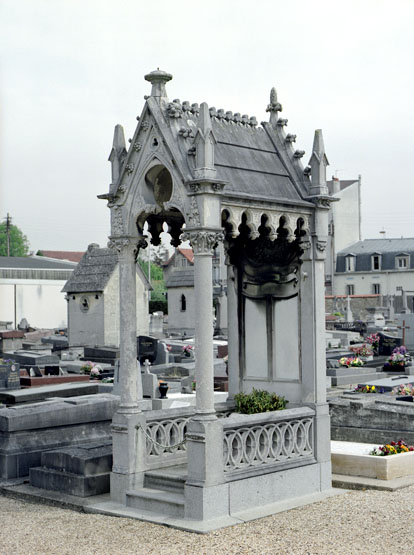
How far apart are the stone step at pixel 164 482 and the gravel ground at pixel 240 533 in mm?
685

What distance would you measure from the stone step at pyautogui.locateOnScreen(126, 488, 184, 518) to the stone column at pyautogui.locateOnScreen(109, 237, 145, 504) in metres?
Result: 0.17

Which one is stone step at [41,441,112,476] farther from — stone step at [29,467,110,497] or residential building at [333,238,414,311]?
residential building at [333,238,414,311]

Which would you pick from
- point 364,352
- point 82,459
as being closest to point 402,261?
point 364,352

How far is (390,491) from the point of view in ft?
32.1

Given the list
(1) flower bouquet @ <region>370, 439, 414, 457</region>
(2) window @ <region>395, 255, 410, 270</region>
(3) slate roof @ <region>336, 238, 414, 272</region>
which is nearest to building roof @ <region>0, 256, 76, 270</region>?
(3) slate roof @ <region>336, 238, 414, 272</region>

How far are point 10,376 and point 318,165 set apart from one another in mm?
11860

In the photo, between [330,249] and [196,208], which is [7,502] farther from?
[330,249]

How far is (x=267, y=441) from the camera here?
9195 mm

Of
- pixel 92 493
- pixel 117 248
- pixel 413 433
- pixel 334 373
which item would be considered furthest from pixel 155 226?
pixel 334 373

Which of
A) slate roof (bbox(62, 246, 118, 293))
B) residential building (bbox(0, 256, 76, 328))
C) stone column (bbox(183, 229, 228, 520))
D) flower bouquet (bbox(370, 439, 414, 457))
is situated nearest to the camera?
stone column (bbox(183, 229, 228, 520))

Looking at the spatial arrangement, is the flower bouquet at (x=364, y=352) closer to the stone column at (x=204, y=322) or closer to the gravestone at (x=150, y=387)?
the gravestone at (x=150, y=387)

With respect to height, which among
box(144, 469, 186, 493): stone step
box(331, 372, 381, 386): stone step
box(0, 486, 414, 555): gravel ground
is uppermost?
box(331, 372, 381, 386): stone step

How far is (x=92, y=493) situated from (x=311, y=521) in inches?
114

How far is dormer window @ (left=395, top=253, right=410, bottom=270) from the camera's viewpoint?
7331cm
